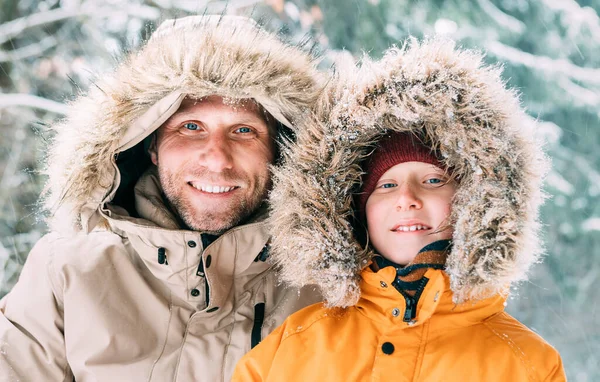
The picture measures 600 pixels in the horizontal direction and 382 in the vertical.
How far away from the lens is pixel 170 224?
7.23 feet

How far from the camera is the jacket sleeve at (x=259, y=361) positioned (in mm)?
1893

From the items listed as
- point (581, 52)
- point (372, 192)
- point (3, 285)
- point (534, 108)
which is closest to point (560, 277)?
point (534, 108)

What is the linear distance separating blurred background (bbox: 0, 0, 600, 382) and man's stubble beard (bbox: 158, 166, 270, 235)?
3345mm

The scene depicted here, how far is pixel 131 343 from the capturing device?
2068 mm

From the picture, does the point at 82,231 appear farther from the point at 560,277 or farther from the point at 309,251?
the point at 560,277

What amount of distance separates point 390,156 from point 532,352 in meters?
0.78

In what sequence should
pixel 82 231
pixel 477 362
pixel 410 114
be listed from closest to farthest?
pixel 477 362 → pixel 410 114 → pixel 82 231

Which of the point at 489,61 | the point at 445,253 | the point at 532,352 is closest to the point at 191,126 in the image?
the point at 445,253

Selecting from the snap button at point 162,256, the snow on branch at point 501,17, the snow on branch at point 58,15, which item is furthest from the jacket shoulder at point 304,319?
the snow on branch at point 501,17

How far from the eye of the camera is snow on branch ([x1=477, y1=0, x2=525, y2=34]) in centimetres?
622

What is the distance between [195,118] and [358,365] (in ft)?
3.71

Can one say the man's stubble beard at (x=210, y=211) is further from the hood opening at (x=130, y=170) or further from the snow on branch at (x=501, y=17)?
the snow on branch at (x=501, y=17)

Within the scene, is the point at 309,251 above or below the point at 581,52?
below

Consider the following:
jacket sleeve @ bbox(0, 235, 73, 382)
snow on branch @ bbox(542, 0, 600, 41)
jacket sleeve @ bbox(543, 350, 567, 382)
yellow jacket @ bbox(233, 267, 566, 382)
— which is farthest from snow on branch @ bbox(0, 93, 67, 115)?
snow on branch @ bbox(542, 0, 600, 41)
